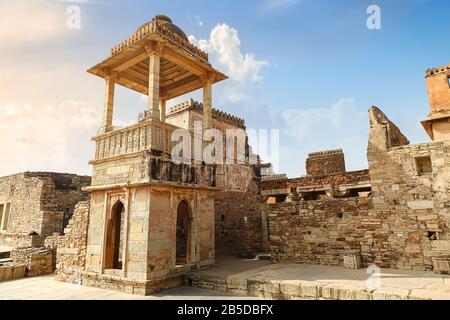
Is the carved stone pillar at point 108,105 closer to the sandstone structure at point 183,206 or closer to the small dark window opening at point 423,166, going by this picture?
the sandstone structure at point 183,206

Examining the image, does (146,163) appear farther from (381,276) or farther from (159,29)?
(381,276)

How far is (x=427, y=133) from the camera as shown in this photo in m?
14.0

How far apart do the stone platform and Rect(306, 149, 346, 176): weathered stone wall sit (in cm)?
804

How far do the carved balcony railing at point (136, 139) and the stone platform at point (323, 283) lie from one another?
12.8 feet

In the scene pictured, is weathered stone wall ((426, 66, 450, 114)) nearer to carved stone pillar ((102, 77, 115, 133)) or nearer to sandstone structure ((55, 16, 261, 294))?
sandstone structure ((55, 16, 261, 294))

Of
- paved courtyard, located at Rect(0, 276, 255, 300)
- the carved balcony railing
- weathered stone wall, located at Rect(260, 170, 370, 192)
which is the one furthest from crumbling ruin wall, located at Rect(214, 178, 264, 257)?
paved courtyard, located at Rect(0, 276, 255, 300)

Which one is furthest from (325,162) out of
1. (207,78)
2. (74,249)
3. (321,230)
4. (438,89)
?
(74,249)

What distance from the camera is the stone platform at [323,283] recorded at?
17.0 ft

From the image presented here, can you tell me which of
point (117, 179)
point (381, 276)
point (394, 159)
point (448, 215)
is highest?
point (394, 159)

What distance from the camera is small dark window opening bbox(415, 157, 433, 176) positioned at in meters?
7.80

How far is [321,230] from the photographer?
912 centimetres

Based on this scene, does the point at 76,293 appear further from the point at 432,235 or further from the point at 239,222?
the point at 432,235
